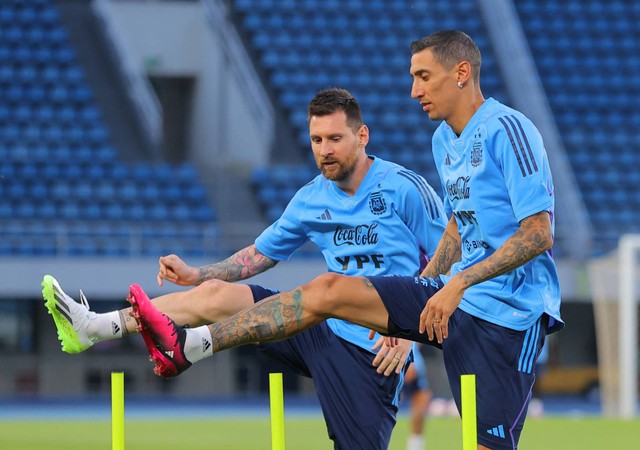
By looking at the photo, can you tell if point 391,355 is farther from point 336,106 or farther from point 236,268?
point 336,106

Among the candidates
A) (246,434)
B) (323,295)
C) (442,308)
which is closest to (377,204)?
(323,295)

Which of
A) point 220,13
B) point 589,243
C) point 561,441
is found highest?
point 220,13

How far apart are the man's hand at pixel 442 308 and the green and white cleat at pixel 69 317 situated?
1477 mm

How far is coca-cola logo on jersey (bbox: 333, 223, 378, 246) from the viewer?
5.90m

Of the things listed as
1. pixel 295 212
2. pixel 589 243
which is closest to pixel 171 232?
pixel 589 243

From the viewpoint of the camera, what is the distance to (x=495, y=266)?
4910 millimetres

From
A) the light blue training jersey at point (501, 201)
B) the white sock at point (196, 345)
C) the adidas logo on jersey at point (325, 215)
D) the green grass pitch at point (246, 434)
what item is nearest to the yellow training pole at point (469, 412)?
the light blue training jersey at point (501, 201)

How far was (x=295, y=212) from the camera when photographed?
20.1 feet

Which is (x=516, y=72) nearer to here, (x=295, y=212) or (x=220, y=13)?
(x=220, y=13)

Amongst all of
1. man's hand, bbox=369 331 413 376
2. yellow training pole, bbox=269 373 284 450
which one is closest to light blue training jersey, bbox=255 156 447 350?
man's hand, bbox=369 331 413 376

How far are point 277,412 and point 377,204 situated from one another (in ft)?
3.90

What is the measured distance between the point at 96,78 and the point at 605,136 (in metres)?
9.00

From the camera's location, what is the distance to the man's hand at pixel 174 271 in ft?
19.0

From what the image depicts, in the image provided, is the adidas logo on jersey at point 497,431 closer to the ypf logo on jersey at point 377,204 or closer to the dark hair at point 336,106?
the ypf logo on jersey at point 377,204
